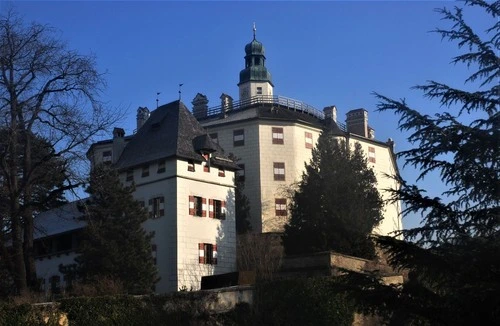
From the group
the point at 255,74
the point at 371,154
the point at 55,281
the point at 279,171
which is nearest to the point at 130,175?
the point at 55,281

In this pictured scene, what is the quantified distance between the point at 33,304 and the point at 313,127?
43.7 meters

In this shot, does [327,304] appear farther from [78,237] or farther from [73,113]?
[78,237]

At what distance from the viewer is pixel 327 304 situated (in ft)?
98.1

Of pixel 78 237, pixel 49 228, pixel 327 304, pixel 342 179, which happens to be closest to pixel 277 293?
pixel 327 304

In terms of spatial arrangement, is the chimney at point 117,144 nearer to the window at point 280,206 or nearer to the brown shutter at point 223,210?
the brown shutter at point 223,210

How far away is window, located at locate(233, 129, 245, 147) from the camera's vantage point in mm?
60644

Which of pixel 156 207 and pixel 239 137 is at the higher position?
pixel 239 137

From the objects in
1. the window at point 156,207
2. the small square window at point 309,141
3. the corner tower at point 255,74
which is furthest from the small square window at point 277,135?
the corner tower at point 255,74

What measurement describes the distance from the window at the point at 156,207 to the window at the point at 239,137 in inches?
678

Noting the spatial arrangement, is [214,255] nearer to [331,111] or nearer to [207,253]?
[207,253]

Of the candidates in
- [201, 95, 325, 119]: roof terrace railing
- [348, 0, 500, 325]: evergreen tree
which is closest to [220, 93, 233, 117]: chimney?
[201, 95, 325, 119]: roof terrace railing

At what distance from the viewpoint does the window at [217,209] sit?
45.2 meters

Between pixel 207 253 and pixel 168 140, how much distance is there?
7.97 m

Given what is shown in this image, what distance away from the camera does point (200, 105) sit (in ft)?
228
